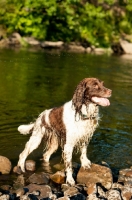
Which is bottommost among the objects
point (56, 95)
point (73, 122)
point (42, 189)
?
point (56, 95)

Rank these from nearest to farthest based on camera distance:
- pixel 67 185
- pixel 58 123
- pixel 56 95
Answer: pixel 67 185
pixel 58 123
pixel 56 95

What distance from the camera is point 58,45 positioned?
95.3 feet

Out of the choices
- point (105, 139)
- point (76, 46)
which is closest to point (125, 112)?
point (105, 139)

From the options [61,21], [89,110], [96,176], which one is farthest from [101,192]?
[61,21]

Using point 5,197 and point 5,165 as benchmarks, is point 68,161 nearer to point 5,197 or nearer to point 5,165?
point 5,165

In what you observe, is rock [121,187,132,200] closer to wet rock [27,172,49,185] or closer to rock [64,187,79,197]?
rock [64,187,79,197]

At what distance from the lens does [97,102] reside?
6023 millimetres

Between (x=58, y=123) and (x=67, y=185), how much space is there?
1.02m

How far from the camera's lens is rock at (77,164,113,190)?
6.26 metres

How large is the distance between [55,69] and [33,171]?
12.1 meters

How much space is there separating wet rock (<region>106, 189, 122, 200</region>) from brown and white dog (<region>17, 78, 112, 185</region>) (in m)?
0.72

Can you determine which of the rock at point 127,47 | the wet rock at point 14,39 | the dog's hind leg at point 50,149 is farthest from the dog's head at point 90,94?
the rock at point 127,47

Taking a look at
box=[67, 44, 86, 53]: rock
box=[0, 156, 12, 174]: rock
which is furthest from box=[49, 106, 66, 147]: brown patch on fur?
box=[67, 44, 86, 53]: rock

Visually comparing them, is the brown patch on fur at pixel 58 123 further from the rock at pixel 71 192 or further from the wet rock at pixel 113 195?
the wet rock at pixel 113 195
